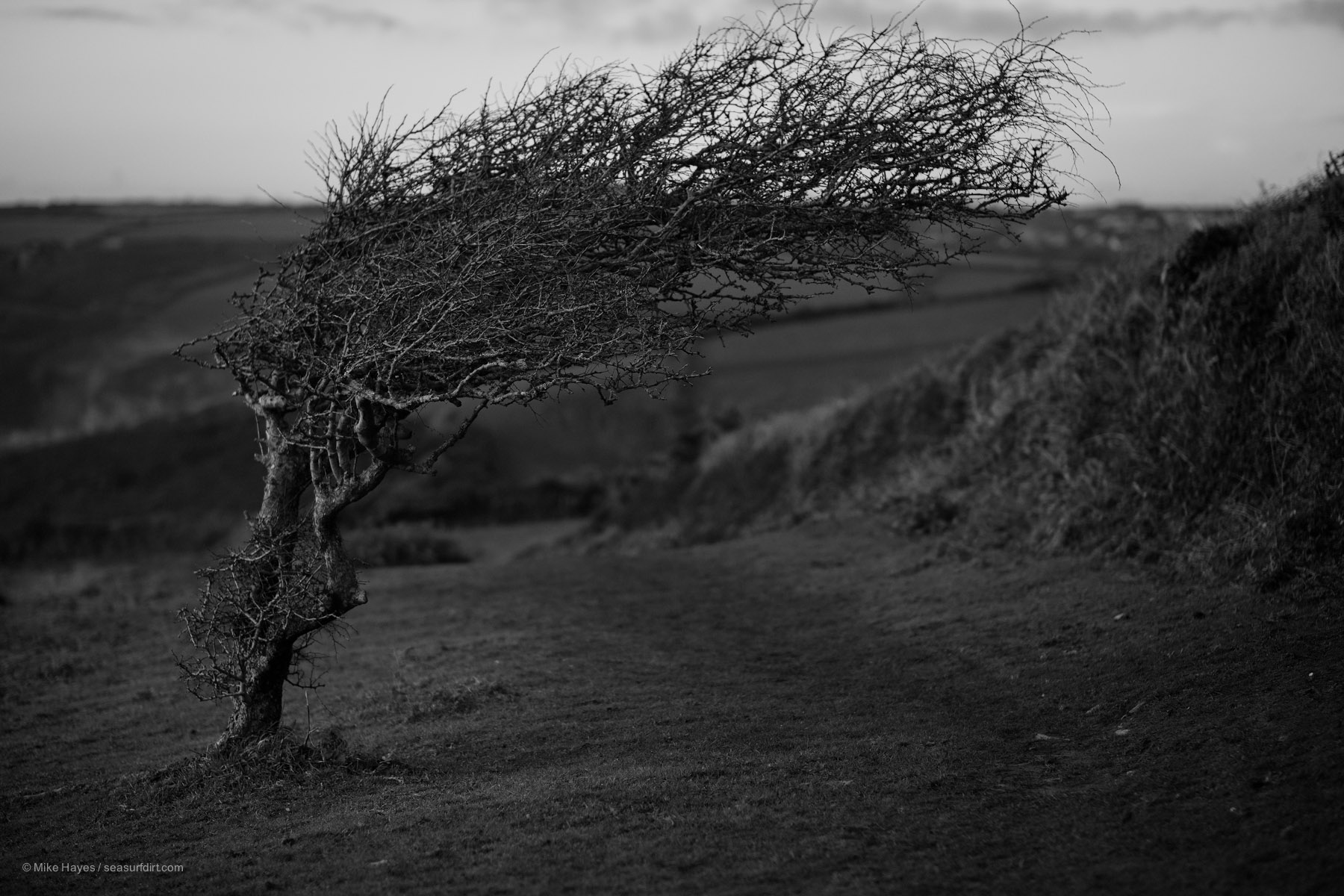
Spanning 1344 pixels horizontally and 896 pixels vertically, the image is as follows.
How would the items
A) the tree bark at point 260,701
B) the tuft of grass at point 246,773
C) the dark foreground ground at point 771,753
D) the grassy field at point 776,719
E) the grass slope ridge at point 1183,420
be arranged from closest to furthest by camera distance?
the dark foreground ground at point 771,753
the grassy field at point 776,719
the tuft of grass at point 246,773
the tree bark at point 260,701
the grass slope ridge at point 1183,420

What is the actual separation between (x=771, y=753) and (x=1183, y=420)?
6874mm

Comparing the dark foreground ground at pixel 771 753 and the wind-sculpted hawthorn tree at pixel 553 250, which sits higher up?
the wind-sculpted hawthorn tree at pixel 553 250

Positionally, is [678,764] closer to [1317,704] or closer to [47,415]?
[1317,704]

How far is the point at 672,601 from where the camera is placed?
12.8 m

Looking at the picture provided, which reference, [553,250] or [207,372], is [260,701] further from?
[207,372]

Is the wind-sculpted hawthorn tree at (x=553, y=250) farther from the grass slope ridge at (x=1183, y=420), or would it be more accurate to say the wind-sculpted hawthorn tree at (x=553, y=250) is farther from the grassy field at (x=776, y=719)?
the grass slope ridge at (x=1183, y=420)

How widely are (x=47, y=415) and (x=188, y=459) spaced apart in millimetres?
13898

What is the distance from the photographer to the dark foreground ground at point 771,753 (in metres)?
5.06

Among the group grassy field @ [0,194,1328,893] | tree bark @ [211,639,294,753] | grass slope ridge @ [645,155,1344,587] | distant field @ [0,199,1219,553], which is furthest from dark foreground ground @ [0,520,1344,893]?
distant field @ [0,199,1219,553]

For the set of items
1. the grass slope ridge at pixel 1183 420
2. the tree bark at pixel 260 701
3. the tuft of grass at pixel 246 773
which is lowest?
the tuft of grass at pixel 246 773

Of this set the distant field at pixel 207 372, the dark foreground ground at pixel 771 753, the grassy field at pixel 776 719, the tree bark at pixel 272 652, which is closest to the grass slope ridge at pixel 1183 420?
the grassy field at pixel 776 719

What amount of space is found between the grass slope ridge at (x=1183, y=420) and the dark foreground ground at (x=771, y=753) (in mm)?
807

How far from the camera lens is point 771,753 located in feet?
22.0

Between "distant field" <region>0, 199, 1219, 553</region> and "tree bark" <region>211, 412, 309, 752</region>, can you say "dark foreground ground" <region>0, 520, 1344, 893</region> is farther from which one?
"distant field" <region>0, 199, 1219, 553</region>
